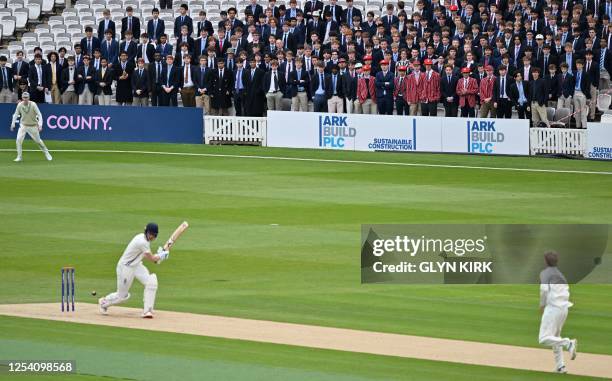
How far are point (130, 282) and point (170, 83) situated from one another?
29.5 meters

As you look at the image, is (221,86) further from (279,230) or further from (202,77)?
(279,230)

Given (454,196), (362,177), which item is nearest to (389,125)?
(362,177)

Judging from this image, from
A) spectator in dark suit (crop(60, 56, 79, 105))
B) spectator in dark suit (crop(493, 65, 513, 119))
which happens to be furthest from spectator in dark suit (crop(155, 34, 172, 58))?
spectator in dark suit (crop(493, 65, 513, 119))

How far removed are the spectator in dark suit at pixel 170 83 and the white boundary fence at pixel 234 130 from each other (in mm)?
1669

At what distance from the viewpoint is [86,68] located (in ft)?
169

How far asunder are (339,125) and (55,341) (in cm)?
2904

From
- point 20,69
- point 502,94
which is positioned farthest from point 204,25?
point 502,94

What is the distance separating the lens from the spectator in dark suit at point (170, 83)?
50062mm

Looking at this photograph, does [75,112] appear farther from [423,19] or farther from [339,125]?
[423,19]

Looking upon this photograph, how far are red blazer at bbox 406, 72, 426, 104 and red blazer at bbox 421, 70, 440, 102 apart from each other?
0.11 m

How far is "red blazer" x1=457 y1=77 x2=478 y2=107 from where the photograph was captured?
46.1 meters

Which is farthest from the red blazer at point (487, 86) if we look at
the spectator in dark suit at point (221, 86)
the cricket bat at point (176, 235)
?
the cricket bat at point (176, 235)

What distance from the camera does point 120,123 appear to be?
50.5 metres

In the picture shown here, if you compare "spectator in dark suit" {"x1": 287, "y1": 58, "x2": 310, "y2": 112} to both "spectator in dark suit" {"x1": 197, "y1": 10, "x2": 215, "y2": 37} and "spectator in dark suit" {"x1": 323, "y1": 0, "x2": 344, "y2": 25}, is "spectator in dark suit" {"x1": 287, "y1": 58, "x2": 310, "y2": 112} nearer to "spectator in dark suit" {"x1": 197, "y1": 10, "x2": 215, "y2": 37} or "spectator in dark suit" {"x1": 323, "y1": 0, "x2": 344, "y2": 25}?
"spectator in dark suit" {"x1": 323, "y1": 0, "x2": 344, "y2": 25}
